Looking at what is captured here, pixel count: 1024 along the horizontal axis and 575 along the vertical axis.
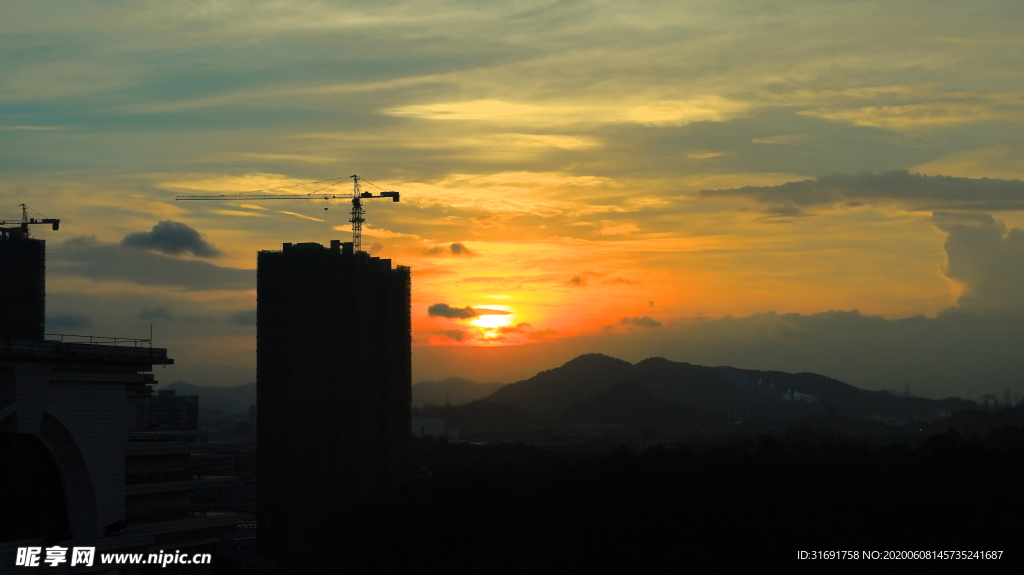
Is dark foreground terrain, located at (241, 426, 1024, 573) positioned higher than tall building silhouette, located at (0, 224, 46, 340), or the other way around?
tall building silhouette, located at (0, 224, 46, 340)

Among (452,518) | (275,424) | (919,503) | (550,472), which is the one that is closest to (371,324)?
(275,424)

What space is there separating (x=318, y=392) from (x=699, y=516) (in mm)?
89304

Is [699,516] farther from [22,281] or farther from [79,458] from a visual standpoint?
[22,281]

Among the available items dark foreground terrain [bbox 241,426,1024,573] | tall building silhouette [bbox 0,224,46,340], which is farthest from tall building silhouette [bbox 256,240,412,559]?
dark foreground terrain [bbox 241,426,1024,573]

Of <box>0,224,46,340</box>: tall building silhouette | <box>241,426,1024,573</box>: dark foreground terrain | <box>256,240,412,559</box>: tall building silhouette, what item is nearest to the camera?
<box>241,426,1024,573</box>: dark foreground terrain

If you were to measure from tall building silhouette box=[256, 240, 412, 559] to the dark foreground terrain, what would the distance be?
55.1 metres

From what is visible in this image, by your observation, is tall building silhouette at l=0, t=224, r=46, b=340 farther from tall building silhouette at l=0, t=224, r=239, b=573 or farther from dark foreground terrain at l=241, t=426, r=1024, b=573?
tall building silhouette at l=0, t=224, r=239, b=573

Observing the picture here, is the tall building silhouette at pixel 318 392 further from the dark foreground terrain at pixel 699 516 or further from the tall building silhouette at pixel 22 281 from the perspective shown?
the dark foreground terrain at pixel 699 516

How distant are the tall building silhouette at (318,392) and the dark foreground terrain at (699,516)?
55.1m

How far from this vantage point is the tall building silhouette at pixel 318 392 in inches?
6019

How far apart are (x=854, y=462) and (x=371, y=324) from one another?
92922 mm

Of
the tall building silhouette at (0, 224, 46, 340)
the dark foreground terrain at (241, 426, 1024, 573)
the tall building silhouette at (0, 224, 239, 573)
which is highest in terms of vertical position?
the tall building silhouette at (0, 224, 46, 340)

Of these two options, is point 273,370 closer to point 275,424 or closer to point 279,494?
point 275,424

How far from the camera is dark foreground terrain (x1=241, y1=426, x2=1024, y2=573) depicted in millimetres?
73500
